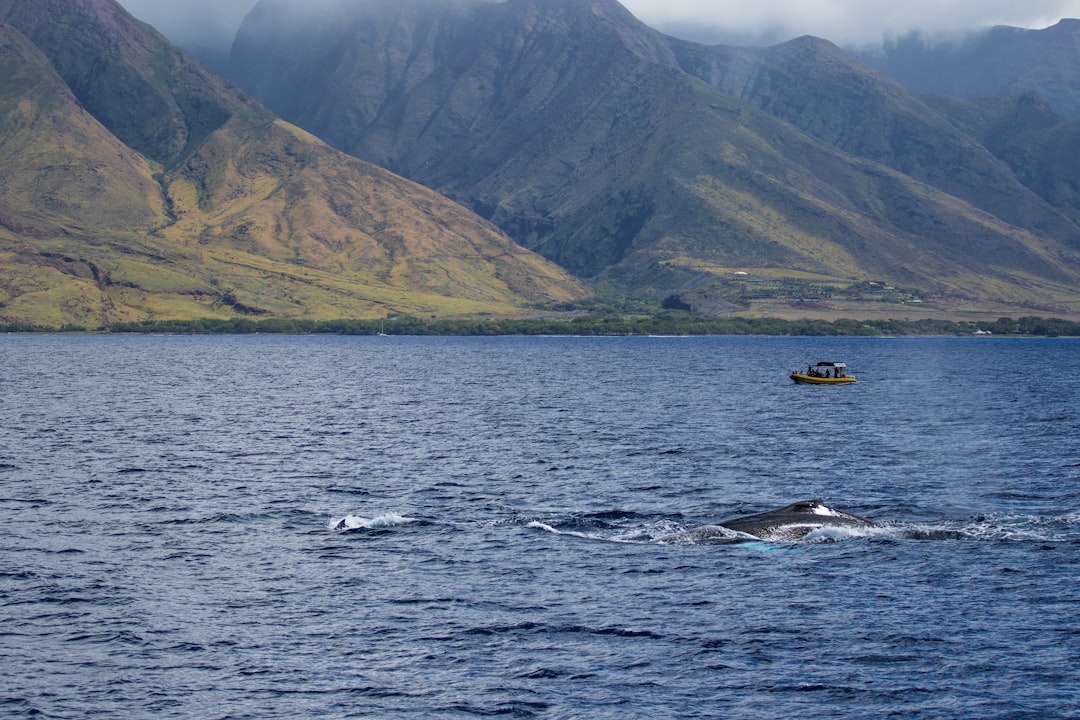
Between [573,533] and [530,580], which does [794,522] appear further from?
[530,580]

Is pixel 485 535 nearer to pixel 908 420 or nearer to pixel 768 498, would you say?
pixel 768 498

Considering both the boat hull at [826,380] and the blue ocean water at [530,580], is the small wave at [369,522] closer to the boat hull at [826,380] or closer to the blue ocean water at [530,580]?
the blue ocean water at [530,580]

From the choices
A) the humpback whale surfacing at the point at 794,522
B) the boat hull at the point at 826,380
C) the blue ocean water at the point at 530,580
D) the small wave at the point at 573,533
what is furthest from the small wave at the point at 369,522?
the boat hull at the point at 826,380

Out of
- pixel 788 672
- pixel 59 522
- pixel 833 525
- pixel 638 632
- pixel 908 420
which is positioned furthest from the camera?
pixel 908 420

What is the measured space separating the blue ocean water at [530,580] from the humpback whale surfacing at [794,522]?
1016 mm

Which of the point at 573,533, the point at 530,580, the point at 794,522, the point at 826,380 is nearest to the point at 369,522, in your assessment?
the point at 573,533

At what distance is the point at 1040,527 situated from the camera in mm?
62344

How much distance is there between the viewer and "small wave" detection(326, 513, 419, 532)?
203 feet

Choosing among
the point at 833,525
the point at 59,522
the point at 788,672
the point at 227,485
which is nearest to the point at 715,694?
the point at 788,672

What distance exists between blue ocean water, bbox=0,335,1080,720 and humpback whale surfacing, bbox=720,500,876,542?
3.33 feet

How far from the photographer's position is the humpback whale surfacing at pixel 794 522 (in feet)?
192

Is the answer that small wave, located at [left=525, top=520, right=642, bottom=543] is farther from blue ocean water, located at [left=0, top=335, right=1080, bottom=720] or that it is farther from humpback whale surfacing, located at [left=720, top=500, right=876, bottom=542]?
humpback whale surfacing, located at [left=720, top=500, right=876, bottom=542]

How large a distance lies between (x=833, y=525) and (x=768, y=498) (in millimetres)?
12469

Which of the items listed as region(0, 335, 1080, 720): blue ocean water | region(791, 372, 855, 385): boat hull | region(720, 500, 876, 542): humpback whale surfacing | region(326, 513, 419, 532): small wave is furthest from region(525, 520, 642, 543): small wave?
region(791, 372, 855, 385): boat hull
